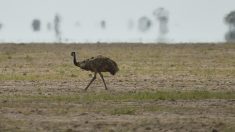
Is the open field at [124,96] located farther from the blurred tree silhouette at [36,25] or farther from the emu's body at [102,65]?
the blurred tree silhouette at [36,25]

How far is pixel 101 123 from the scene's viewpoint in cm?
1775

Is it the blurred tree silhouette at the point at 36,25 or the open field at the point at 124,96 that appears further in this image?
the blurred tree silhouette at the point at 36,25

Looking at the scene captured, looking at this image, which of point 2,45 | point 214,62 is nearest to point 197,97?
A: point 214,62

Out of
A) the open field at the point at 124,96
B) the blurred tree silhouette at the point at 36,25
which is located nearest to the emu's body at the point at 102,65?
the open field at the point at 124,96

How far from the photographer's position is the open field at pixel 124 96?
58.2ft

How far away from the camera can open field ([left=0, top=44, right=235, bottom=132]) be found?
1775cm

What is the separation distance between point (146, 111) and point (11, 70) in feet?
56.6

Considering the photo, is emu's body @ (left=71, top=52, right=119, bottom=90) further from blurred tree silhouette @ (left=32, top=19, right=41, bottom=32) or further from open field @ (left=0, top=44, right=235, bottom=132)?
blurred tree silhouette @ (left=32, top=19, right=41, bottom=32)

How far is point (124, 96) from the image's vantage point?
76.0 ft

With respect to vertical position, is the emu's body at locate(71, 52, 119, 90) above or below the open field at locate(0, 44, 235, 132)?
above

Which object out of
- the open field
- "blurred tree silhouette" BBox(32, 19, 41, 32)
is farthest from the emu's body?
"blurred tree silhouette" BBox(32, 19, 41, 32)

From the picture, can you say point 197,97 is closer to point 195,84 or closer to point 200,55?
point 195,84

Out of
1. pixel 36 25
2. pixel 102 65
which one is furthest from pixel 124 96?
pixel 36 25

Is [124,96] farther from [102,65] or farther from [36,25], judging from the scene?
[36,25]
